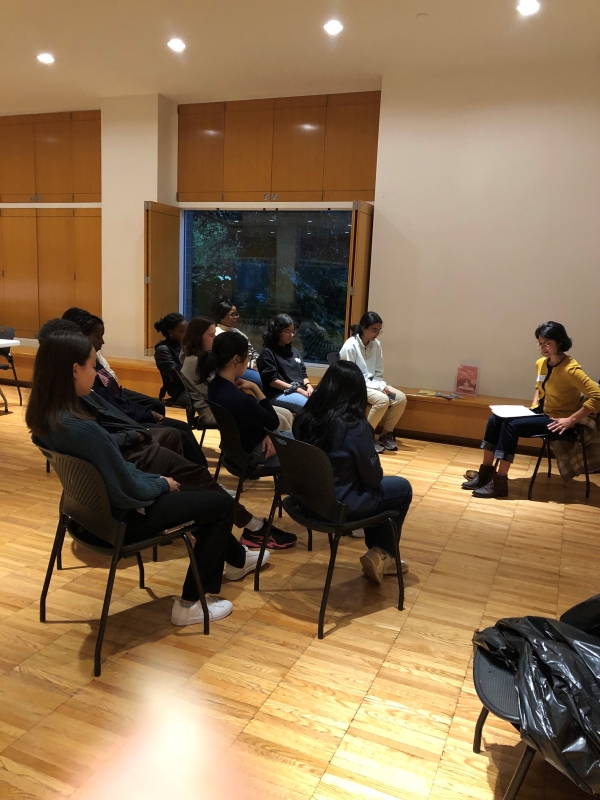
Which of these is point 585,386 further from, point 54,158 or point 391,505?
point 54,158

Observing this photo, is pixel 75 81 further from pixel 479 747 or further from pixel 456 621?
pixel 479 747

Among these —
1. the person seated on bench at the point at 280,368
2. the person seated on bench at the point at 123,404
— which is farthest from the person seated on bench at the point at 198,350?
the person seated on bench at the point at 123,404

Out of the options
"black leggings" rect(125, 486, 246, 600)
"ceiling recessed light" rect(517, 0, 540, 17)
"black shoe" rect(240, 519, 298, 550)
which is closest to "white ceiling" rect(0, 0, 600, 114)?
"ceiling recessed light" rect(517, 0, 540, 17)

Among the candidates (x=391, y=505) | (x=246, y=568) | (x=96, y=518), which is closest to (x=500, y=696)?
(x=391, y=505)

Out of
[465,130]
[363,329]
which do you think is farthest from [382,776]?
[465,130]

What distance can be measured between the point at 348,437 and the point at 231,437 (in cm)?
88

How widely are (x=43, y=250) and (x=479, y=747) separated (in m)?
8.04

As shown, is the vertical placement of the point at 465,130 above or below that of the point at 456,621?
above

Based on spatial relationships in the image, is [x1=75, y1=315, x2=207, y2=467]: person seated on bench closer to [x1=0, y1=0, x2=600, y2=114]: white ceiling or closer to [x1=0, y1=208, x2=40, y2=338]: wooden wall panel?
[x1=0, y1=0, x2=600, y2=114]: white ceiling

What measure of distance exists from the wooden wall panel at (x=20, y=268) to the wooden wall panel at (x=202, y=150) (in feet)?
7.75

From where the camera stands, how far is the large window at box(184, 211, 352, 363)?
691cm

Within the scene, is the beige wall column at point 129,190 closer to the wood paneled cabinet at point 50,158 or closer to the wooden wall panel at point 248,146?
the wood paneled cabinet at point 50,158

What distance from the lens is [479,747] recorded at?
192 centimetres

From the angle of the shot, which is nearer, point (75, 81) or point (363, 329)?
point (363, 329)
